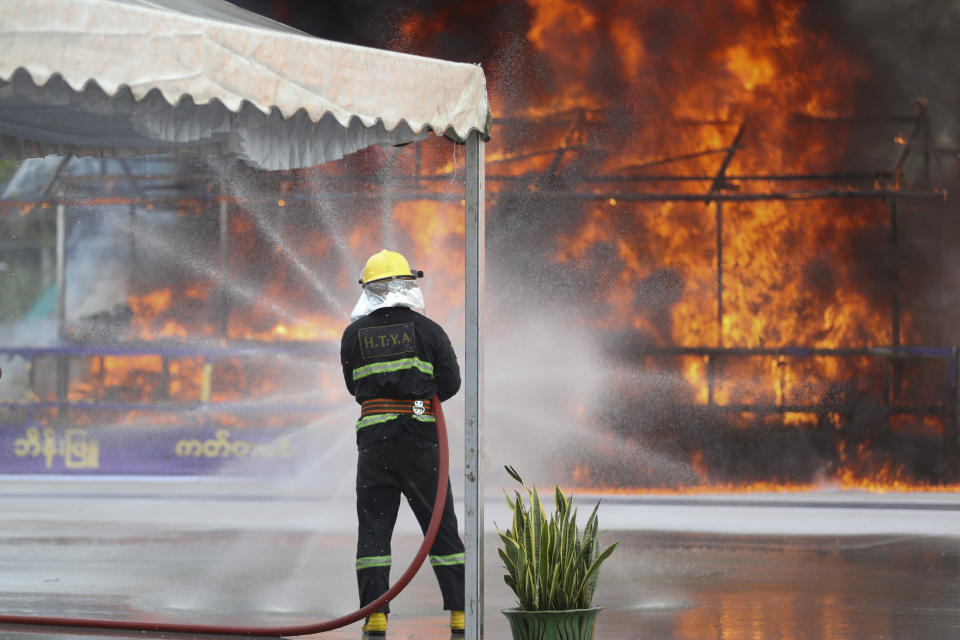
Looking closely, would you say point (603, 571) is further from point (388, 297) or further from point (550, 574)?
point (550, 574)

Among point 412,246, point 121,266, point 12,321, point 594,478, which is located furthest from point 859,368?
point 12,321

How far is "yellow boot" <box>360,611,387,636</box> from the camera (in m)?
Answer: 5.62

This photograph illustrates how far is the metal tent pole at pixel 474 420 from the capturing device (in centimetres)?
482

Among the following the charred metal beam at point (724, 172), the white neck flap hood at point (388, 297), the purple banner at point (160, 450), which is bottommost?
the purple banner at point (160, 450)

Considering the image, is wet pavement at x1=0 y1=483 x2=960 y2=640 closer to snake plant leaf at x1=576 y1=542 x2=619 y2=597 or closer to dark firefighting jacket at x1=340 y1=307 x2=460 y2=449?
dark firefighting jacket at x1=340 y1=307 x2=460 y2=449

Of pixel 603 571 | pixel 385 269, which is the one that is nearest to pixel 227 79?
pixel 385 269

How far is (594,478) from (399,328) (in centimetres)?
1190

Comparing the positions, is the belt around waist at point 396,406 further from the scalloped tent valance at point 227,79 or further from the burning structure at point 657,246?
the burning structure at point 657,246

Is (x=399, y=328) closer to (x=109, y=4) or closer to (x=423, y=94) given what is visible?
(x=423, y=94)

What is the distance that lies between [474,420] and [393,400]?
2.35ft

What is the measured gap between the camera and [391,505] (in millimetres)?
5652

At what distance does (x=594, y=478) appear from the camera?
17.1 m

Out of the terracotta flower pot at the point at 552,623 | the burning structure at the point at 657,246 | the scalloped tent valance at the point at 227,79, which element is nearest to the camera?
the scalloped tent valance at the point at 227,79

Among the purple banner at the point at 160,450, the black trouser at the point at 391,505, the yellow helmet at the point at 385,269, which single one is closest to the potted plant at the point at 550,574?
the black trouser at the point at 391,505
